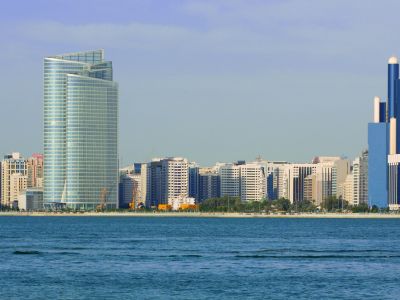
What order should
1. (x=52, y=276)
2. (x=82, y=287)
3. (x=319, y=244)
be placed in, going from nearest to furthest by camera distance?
(x=82, y=287)
(x=52, y=276)
(x=319, y=244)

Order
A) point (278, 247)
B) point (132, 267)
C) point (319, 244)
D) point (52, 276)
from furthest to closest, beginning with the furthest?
point (319, 244) < point (278, 247) < point (132, 267) < point (52, 276)

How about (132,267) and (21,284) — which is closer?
Answer: (21,284)

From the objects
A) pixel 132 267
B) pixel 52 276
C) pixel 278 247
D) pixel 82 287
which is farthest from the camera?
pixel 278 247

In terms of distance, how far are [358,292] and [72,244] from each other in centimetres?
4836

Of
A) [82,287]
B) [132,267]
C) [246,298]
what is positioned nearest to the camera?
[246,298]

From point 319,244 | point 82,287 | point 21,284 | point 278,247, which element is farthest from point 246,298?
point 319,244

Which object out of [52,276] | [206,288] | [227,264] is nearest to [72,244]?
[227,264]

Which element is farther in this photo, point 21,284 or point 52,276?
point 52,276

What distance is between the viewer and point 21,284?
63.6 m

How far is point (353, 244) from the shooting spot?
109562mm

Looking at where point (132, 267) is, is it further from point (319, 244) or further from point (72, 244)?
point (319, 244)

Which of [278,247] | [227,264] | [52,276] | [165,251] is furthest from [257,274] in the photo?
[278,247]

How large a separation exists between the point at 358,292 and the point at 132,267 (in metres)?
18.6

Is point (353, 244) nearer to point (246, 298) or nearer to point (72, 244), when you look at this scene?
point (72, 244)
